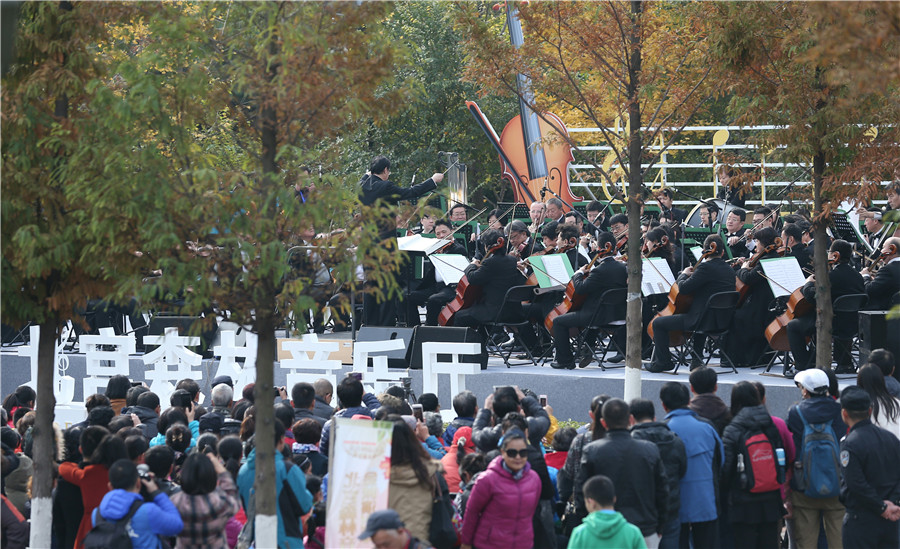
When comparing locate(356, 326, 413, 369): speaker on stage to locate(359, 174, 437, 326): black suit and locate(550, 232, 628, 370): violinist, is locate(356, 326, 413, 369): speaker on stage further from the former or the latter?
locate(550, 232, 628, 370): violinist

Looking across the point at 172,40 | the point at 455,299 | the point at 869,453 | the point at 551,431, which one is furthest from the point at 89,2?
the point at 455,299

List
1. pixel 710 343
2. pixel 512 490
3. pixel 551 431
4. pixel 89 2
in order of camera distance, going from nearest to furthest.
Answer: pixel 512 490
pixel 89 2
pixel 551 431
pixel 710 343

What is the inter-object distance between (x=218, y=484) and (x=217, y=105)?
241cm

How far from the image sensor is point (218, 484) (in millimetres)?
6578

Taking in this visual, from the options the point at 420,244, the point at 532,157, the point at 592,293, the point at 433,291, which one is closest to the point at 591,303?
the point at 592,293

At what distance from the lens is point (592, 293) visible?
13.1m

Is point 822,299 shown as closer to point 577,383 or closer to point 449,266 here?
point 577,383

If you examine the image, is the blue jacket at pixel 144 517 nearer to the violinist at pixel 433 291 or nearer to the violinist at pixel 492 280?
the violinist at pixel 492 280

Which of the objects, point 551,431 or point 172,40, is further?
point 551,431

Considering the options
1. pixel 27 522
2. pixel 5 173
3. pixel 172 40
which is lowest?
pixel 27 522

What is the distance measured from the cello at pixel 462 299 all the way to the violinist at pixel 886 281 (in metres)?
4.44

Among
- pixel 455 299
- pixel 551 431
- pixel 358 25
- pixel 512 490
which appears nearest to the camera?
pixel 512 490

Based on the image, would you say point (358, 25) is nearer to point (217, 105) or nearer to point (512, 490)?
point (217, 105)

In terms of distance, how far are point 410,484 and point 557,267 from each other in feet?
24.9
